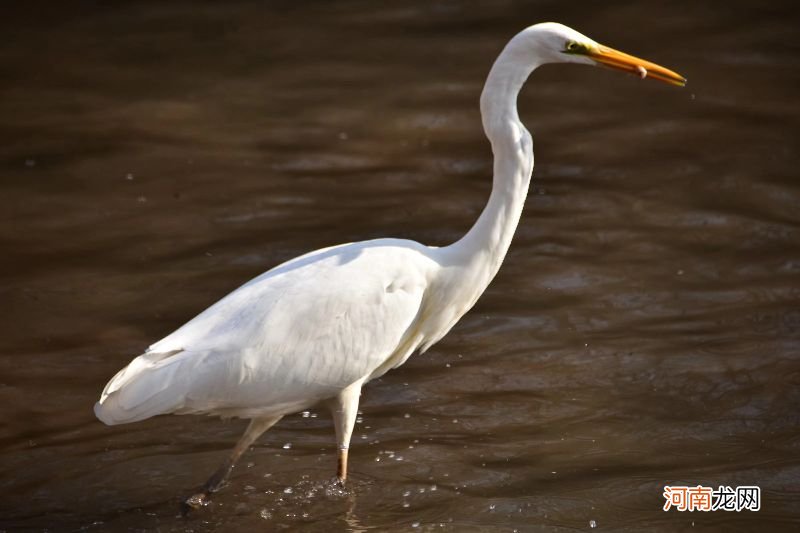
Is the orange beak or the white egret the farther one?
the orange beak

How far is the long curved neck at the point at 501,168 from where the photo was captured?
4.34 meters

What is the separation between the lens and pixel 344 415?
178 inches

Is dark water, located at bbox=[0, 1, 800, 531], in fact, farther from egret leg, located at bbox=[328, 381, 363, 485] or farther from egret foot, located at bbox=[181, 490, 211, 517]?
egret leg, located at bbox=[328, 381, 363, 485]

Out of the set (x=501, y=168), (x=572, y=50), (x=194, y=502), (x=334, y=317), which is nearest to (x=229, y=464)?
(x=194, y=502)

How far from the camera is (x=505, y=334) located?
237 inches

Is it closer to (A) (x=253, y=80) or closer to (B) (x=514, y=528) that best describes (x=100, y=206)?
(A) (x=253, y=80)

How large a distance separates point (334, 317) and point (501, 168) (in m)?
0.82

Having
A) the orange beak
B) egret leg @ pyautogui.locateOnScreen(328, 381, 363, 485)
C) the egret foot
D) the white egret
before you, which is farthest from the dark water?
the orange beak

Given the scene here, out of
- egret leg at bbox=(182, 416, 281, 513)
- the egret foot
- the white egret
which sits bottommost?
the egret foot

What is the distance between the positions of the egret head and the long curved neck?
58mm

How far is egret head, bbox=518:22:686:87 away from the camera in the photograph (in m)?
4.30

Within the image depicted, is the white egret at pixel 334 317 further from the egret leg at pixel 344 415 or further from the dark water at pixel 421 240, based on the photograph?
the dark water at pixel 421 240

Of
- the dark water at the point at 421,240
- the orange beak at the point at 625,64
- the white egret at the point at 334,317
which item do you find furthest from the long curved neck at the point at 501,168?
the dark water at the point at 421,240

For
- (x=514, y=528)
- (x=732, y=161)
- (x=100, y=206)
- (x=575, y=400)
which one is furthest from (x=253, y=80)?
(x=514, y=528)
